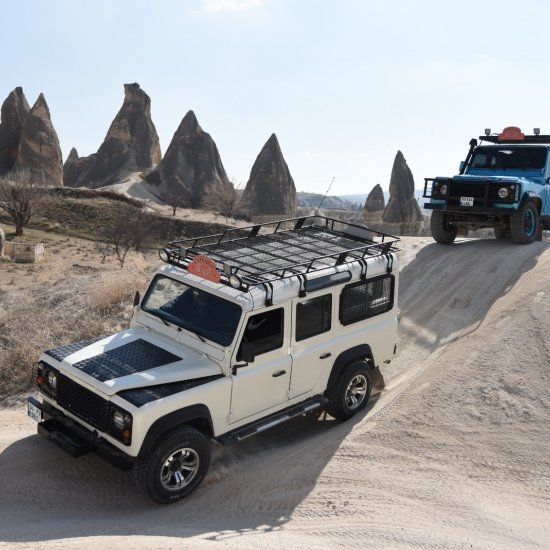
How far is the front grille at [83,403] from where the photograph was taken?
22.9 feet

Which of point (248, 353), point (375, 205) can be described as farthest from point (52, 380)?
point (375, 205)

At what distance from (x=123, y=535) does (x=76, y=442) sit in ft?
4.65

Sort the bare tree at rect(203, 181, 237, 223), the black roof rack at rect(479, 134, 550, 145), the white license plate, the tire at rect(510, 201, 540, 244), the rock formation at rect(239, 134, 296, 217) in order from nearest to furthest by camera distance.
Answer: the white license plate < the tire at rect(510, 201, 540, 244) < the black roof rack at rect(479, 134, 550, 145) < the bare tree at rect(203, 181, 237, 223) < the rock formation at rect(239, 134, 296, 217)

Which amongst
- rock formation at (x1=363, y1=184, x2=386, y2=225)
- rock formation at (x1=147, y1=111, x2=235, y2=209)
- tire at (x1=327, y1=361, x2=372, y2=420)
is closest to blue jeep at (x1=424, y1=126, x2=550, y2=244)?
Result: tire at (x1=327, y1=361, x2=372, y2=420)

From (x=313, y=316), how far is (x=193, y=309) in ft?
5.25

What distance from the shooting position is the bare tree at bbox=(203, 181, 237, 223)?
55.1 m

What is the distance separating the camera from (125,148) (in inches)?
2606

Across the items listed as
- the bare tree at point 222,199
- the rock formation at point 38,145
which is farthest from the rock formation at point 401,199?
the rock formation at point 38,145

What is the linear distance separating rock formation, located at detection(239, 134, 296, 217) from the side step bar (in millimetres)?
53378

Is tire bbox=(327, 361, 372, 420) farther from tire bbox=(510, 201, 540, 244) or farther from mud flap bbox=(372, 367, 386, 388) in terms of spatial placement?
tire bbox=(510, 201, 540, 244)

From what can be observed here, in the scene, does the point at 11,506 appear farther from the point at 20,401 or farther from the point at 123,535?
the point at 20,401

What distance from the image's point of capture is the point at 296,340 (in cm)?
817

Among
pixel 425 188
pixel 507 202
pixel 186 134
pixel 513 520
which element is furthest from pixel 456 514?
pixel 186 134

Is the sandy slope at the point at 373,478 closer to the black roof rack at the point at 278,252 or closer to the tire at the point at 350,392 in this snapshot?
the tire at the point at 350,392
